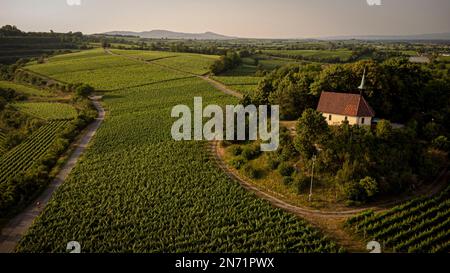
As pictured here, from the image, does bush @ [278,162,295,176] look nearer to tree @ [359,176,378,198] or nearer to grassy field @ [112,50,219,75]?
tree @ [359,176,378,198]

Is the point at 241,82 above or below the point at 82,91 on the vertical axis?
above

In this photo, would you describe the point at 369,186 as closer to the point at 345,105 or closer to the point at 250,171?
the point at 345,105

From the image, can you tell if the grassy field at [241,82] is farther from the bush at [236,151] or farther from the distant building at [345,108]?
the distant building at [345,108]

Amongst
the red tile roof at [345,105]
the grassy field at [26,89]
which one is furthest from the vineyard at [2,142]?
the red tile roof at [345,105]

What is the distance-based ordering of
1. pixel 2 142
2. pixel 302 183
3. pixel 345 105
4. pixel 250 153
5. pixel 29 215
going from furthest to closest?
pixel 2 142 → pixel 250 153 → pixel 345 105 → pixel 302 183 → pixel 29 215

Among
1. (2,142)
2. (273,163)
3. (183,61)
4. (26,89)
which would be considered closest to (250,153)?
(273,163)

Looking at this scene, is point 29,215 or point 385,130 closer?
point 29,215

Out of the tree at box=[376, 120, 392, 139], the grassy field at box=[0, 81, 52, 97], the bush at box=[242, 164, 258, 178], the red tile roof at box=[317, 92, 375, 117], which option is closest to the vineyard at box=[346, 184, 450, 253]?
the tree at box=[376, 120, 392, 139]
